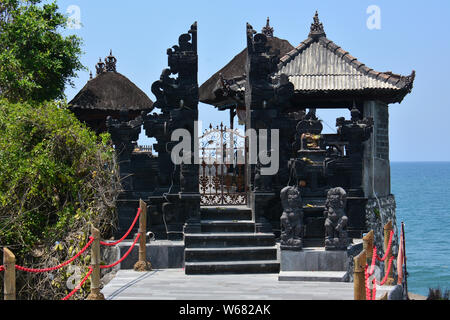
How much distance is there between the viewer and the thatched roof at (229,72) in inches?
941

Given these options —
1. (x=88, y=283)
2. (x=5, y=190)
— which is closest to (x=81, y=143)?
(x=5, y=190)

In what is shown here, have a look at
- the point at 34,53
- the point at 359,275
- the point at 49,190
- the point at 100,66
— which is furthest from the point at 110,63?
the point at 359,275

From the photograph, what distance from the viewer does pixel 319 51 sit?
842 inches

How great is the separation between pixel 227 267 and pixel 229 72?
13219 millimetres

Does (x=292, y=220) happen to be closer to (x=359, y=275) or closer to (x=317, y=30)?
(x=359, y=275)

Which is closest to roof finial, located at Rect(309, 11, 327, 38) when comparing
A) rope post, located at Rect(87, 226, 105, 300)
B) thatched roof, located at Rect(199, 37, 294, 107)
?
thatched roof, located at Rect(199, 37, 294, 107)

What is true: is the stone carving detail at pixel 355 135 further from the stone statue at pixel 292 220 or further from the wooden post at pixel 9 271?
the wooden post at pixel 9 271

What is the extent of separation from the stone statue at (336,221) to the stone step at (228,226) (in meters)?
1.74

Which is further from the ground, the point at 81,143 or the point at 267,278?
the point at 81,143

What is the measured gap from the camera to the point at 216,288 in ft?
35.5

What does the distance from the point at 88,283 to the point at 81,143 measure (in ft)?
11.7

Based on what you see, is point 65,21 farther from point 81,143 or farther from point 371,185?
point 371,185

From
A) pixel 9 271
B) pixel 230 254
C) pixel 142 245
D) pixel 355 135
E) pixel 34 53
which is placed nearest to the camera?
pixel 9 271

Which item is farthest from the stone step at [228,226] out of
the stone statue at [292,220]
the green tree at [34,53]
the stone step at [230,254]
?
the green tree at [34,53]
